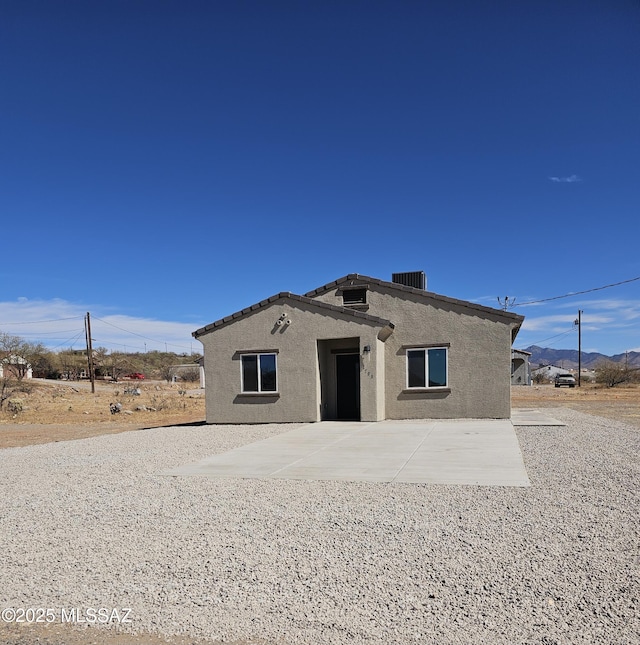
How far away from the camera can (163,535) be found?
18.1 feet

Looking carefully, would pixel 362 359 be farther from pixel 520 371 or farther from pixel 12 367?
pixel 12 367

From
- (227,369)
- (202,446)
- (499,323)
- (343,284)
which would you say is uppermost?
(343,284)

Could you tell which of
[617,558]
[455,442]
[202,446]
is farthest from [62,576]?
[455,442]

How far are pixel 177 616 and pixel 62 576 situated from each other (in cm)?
137

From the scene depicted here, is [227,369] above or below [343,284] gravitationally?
below

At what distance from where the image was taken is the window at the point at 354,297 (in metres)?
18.2

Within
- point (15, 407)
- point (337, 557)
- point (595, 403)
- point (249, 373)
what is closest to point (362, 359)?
point (249, 373)

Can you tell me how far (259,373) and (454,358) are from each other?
6165mm

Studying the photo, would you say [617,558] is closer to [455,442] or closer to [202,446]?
[455,442]

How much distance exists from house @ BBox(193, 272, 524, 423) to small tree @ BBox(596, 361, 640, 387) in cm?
4078

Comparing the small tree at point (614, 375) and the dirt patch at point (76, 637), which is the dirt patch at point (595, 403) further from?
the small tree at point (614, 375)

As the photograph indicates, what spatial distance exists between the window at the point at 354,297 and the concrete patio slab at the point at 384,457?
5127mm

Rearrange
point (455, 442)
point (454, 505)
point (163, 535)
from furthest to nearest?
1. point (455, 442)
2. point (454, 505)
3. point (163, 535)

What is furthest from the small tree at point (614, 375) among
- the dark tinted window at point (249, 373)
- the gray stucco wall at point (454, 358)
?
the dark tinted window at point (249, 373)
